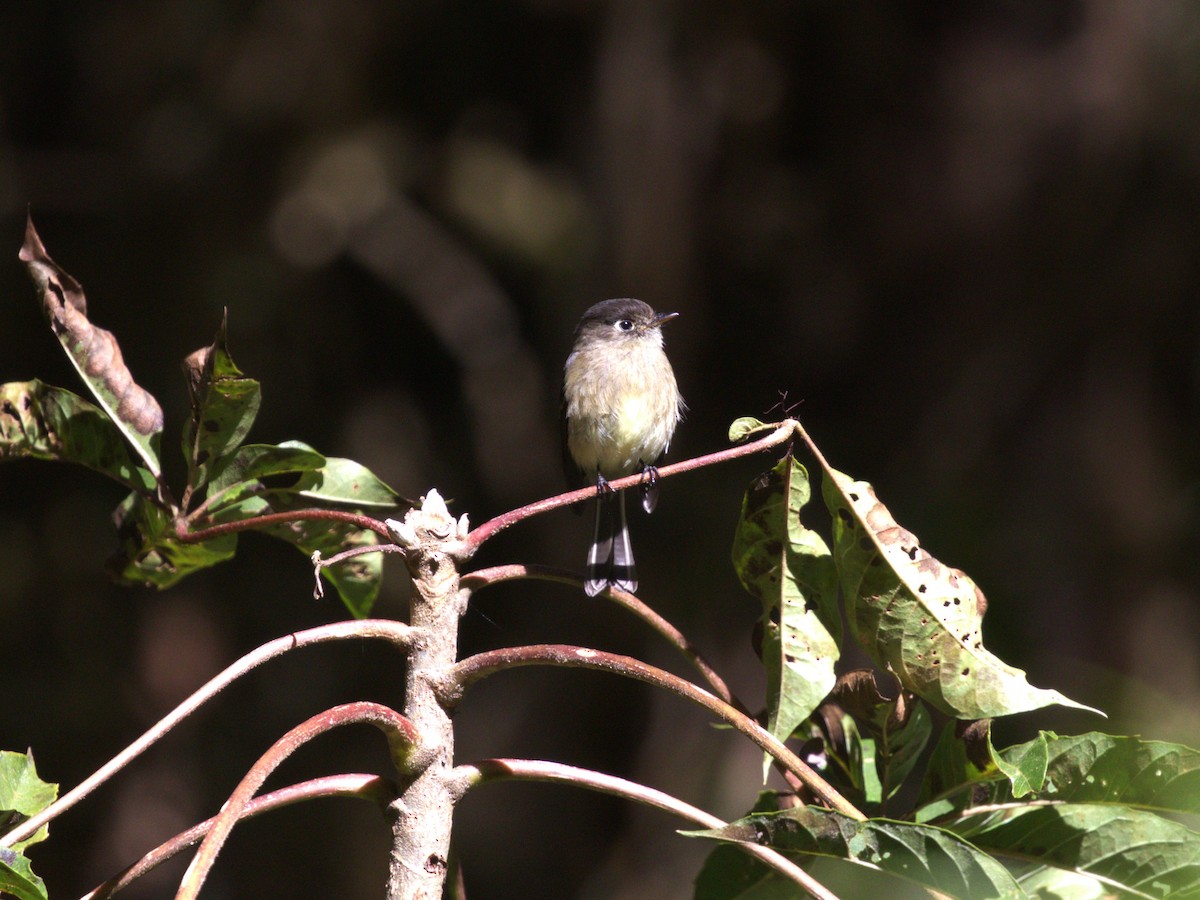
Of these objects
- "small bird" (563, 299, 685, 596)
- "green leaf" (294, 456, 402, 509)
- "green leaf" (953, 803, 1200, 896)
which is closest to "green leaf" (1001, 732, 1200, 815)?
"green leaf" (953, 803, 1200, 896)

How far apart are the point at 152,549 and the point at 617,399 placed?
1.99 meters

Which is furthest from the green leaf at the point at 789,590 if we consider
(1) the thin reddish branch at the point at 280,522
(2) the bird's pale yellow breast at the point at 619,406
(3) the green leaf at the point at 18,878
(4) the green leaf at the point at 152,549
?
(2) the bird's pale yellow breast at the point at 619,406

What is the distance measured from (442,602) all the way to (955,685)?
0.58 m

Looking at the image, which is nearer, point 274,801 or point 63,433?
point 274,801

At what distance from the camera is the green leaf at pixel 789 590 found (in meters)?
1.48

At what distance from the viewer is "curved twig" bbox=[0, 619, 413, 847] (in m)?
1.17

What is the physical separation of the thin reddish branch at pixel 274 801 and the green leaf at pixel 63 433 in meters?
0.57

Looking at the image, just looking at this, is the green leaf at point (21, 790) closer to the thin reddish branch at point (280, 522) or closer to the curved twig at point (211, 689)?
the curved twig at point (211, 689)

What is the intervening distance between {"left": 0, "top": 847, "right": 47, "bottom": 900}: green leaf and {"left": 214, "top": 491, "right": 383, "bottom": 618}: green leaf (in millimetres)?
518

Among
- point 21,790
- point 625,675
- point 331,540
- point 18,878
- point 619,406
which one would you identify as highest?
point 619,406

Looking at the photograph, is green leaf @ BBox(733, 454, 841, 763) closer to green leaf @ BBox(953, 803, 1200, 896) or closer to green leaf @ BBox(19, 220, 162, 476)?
green leaf @ BBox(953, 803, 1200, 896)

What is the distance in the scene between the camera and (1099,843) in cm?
139

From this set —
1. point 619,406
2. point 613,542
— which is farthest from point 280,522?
point 619,406

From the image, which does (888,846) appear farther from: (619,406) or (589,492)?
(619,406)
